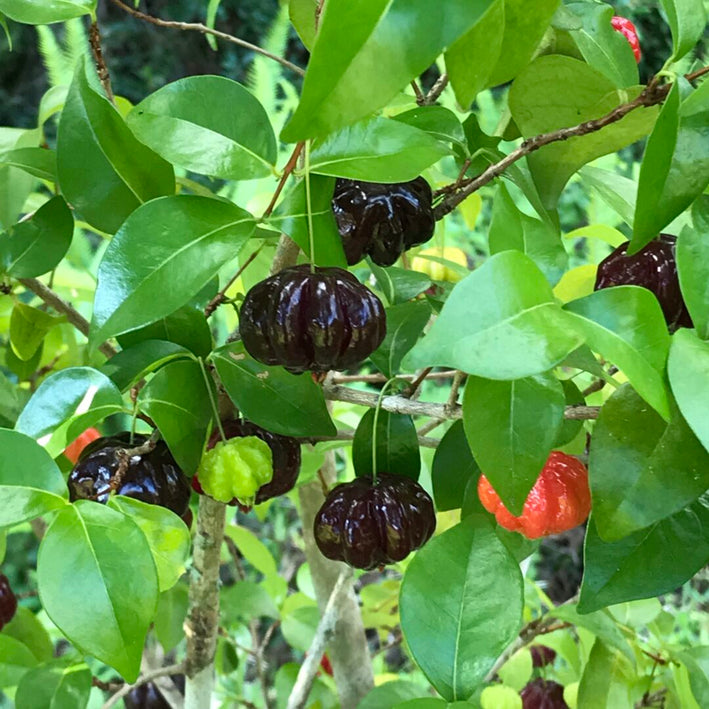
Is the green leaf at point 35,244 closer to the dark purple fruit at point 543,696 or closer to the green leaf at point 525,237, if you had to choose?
the green leaf at point 525,237

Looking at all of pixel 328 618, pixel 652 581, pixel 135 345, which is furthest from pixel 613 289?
pixel 328 618

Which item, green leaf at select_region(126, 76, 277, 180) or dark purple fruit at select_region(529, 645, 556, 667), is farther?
dark purple fruit at select_region(529, 645, 556, 667)

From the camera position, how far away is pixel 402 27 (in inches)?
9.3

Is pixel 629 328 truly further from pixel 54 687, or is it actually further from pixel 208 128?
pixel 54 687

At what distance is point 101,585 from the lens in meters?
0.32

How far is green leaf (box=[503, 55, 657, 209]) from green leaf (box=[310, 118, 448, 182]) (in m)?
0.07

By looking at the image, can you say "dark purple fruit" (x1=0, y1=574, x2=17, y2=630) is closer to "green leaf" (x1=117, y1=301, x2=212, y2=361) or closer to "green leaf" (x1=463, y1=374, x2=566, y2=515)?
"green leaf" (x1=117, y1=301, x2=212, y2=361)

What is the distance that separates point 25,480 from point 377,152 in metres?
0.20

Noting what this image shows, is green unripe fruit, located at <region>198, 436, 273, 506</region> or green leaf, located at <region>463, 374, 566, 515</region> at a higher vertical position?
green leaf, located at <region>463, 374, 566, 515</region>

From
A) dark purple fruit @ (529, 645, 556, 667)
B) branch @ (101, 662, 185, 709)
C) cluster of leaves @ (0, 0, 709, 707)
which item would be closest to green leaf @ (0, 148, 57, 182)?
cluster of leaves @ (0, 0, 709, 707)

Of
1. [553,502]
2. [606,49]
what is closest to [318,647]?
[553,502]

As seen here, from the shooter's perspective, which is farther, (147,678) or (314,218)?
(147,678)

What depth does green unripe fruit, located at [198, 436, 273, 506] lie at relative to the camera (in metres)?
0.46

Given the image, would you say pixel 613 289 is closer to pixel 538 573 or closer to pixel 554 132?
pixel 554 132
